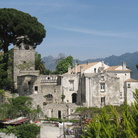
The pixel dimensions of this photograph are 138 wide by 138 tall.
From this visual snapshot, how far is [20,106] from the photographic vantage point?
40.5 metres

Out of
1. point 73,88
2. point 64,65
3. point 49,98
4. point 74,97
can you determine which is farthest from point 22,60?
point 64,65

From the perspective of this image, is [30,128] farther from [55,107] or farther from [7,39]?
[7,39]

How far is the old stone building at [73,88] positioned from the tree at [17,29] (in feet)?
9.75

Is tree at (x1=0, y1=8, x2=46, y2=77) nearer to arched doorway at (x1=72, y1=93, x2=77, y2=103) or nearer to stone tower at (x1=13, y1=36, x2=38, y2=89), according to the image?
stone tower at (x1=13, y1=36, x2=38, y2=89)

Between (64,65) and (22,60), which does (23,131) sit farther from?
(64,65)

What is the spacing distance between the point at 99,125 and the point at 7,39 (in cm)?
2678

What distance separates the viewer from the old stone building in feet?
156

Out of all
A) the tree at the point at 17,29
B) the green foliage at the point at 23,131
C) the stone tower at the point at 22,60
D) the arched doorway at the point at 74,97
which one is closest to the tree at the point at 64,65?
the stone tower at the point at 22,60

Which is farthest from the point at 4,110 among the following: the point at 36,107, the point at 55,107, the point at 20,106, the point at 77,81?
the point at 77,81

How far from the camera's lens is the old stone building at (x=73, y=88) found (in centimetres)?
4762

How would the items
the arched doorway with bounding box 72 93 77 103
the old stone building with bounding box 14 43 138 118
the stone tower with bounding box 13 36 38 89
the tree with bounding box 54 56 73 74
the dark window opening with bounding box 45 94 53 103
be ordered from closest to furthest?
the old stone building with bounding box 14 43 138 118, the dark window opening with bounding box 45 94 53 103, the arched doorway with bounding box 72 93 77 103, the stone tower with bounding box 13 36 38 89, the tree with bounding box 54 56 73 74

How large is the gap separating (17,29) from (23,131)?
16702mm

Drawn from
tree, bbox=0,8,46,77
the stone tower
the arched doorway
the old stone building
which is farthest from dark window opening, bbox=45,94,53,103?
tree, bbox=0,8,46,77

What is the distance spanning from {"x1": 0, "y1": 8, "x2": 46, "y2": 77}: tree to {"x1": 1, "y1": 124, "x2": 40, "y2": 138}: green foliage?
1370cm
